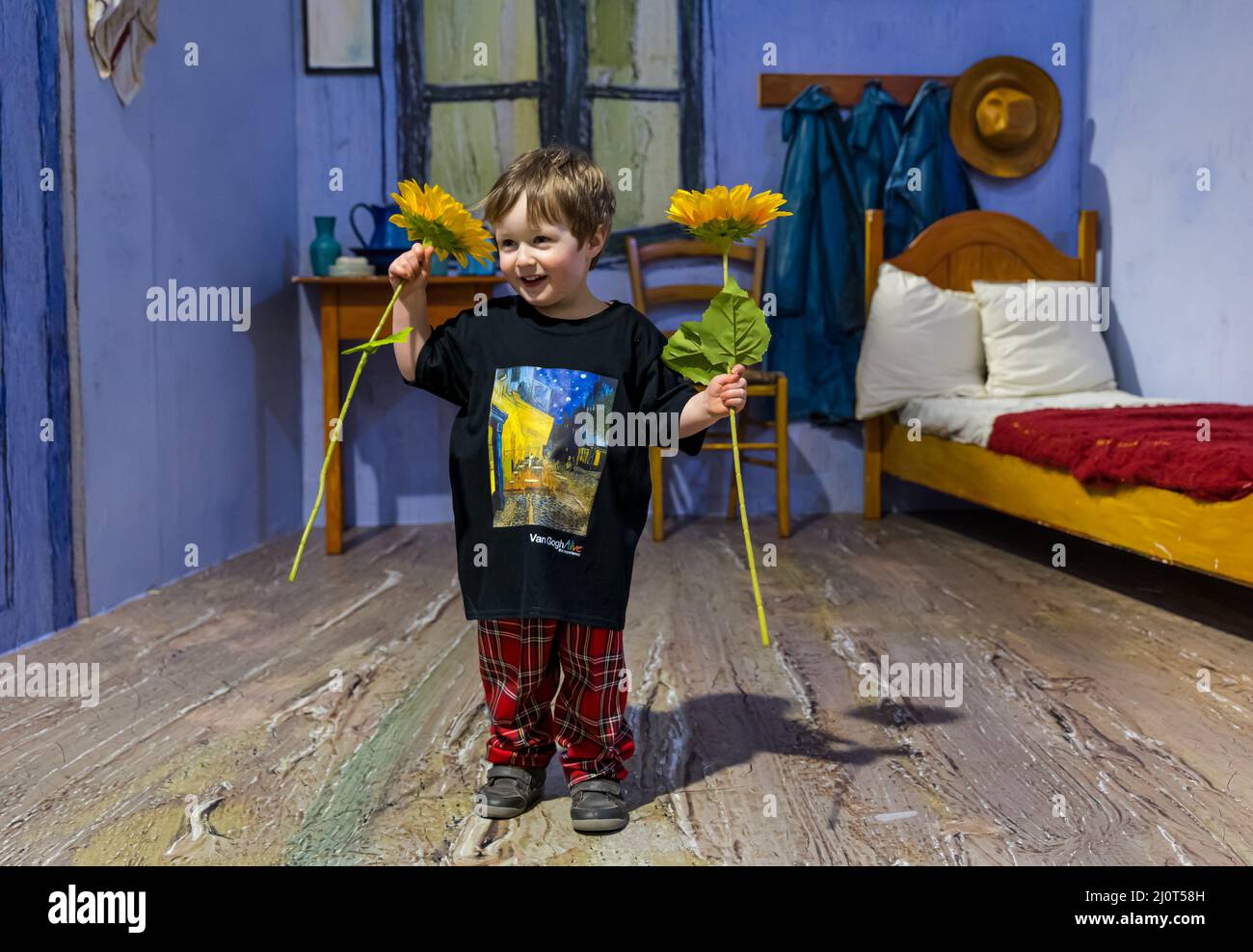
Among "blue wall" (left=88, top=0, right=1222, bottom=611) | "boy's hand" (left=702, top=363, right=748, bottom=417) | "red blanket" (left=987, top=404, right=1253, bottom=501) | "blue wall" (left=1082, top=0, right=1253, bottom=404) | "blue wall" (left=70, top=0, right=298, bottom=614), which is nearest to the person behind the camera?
"boy's hand" (left=702, top=363, right=748, bottom=417)

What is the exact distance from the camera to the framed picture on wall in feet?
11.4

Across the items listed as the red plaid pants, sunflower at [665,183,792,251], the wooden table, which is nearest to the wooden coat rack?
the wooden table

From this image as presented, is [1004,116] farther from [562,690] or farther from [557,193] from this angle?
[562,690]

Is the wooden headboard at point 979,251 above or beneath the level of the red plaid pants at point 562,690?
above

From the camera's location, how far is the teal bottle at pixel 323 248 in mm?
3152

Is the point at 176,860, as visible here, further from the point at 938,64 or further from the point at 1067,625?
the point at 938,64

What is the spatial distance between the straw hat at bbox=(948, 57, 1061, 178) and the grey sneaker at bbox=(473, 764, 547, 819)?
9.73 feet

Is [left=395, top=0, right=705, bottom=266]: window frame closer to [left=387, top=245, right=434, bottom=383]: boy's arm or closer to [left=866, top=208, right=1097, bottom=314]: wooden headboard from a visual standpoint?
[left=866, top=208, right=1097, bottom=314]: wooden headboard

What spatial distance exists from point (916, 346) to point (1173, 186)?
0.88 meters

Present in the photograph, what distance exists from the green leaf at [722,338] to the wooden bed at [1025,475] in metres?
1.14

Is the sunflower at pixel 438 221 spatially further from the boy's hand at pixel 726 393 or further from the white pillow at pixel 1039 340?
the white pillow at pixel 1039 340

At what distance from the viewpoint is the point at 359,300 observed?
3.01 meters

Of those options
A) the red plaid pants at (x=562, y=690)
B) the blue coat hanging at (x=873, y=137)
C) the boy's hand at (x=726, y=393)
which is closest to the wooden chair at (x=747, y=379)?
the blue coat hanging at (x=873, y=137)

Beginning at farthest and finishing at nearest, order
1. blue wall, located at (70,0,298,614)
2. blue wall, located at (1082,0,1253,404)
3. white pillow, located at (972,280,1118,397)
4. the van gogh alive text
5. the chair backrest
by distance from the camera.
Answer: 1. the chair backrest
2. white pillow, located at (972,280,1118,397)
3. blue wall, located at (1082,0,1253,404)
4. the van gogh alive text
5. blue wall, located at (70,0,298,614)
